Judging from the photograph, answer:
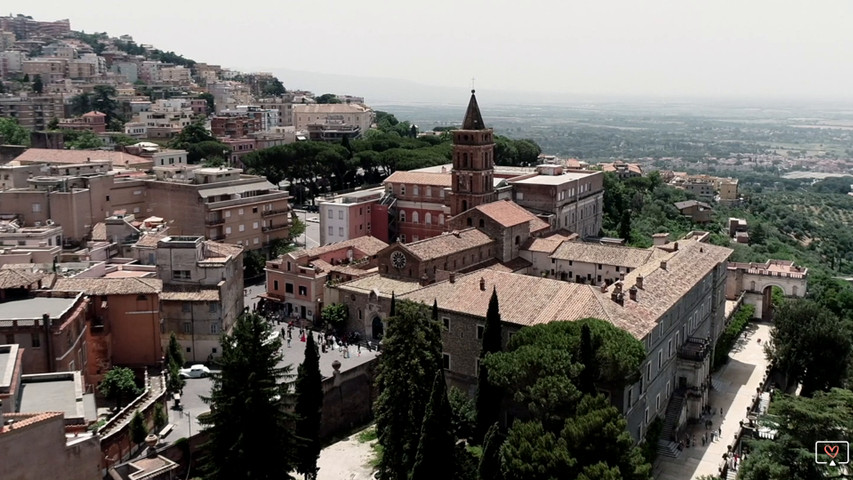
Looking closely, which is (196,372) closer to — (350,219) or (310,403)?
(310,403)

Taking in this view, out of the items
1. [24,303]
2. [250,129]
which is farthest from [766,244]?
[24,303]

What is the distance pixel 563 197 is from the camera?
6669 centimetres

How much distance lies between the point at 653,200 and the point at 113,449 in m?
89.7

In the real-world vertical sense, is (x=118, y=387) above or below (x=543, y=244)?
below

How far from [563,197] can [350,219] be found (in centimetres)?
1770

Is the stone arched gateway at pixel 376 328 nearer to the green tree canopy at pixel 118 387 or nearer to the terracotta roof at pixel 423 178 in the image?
the green tree canopy at pixel 118 387

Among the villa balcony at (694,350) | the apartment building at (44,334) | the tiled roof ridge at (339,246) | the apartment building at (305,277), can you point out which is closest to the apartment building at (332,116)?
the tiled roof ridge at (339,246)

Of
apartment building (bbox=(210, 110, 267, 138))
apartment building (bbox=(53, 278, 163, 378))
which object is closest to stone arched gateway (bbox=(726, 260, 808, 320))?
apartment building (bbox=(53, 278, 163, 378))

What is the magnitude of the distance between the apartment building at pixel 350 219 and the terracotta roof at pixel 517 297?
22.3 m

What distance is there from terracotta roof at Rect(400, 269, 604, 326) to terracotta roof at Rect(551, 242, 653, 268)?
1401 cm

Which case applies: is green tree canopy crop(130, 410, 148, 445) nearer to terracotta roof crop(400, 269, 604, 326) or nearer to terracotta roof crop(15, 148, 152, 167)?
terracotta roof crop(400, 269, 604, 326)

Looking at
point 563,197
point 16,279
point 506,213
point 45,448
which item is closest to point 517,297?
point 506,213

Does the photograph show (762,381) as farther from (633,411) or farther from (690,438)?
(633,411)

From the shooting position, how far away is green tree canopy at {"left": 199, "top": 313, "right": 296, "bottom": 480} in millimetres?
26766
